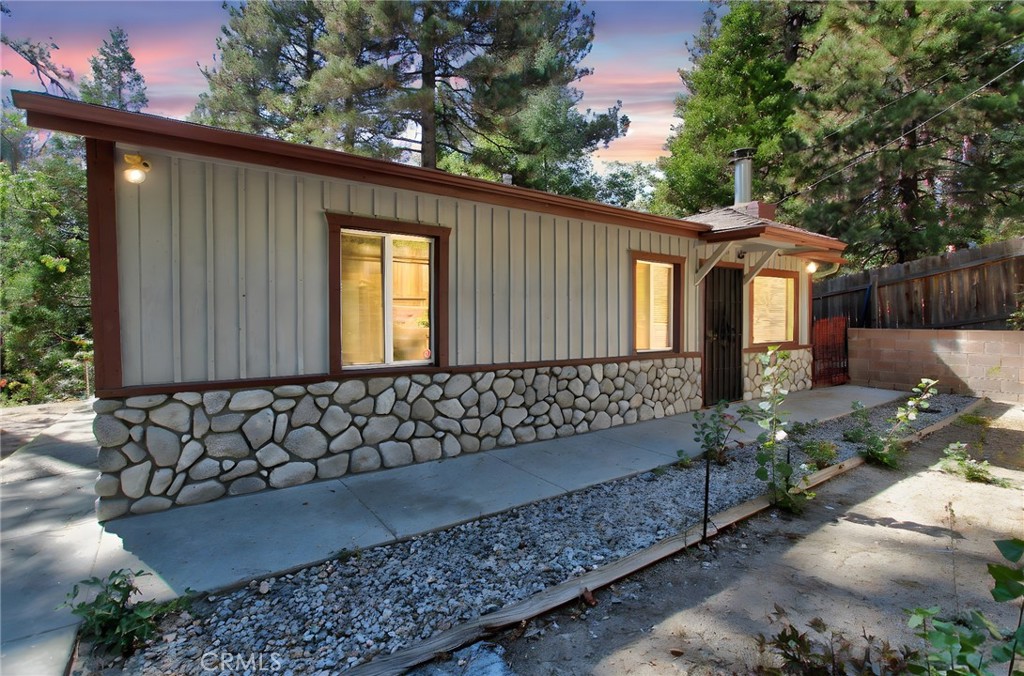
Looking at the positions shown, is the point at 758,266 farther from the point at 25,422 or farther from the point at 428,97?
the point at 25,422

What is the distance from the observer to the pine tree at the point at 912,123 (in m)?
9.38

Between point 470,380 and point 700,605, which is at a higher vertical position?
point 470,380

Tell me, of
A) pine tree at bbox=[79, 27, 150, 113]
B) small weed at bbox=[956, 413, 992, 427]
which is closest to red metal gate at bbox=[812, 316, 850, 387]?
small weed at bbox=[956, 413, 992, 427]

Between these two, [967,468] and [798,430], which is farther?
[798,430]

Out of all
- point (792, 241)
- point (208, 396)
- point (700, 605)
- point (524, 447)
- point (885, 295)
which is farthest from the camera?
point (885, 295)

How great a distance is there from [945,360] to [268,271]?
10.1 meters

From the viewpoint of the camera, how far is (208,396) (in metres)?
3.61

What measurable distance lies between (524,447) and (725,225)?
426cm

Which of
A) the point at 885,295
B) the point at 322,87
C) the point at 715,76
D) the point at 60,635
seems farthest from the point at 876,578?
the point at 715,76

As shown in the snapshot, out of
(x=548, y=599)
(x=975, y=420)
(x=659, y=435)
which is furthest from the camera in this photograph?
(x=975, y=420)

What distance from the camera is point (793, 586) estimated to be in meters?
2.56

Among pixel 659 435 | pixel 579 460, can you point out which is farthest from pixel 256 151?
pixel 659 435

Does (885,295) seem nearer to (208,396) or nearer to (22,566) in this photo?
(208,396)

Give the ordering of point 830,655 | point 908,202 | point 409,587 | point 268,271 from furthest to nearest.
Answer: point 908,202, point 268,271, point 409,587, point 830,655
